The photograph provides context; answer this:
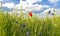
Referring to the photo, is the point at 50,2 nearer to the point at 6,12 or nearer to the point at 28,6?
the point at 28,6

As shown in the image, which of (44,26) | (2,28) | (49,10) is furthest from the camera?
(49,10)

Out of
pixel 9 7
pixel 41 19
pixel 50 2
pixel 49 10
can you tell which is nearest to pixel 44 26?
pixel 41 19

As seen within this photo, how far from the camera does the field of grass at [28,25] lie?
2.21 metres

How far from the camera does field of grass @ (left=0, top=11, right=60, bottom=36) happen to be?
2209 mm

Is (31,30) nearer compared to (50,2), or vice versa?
(31,30)

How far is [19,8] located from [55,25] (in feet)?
2.04

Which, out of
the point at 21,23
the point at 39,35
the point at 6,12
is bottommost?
the point at 39,35

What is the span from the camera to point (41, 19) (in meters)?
2.41

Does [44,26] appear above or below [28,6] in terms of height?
below

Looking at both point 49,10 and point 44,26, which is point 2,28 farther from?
point 49,10

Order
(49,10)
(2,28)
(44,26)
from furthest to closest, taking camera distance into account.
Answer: (49,10), (44,26), (2,28)

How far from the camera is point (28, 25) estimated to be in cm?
231

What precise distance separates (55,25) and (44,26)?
159mm

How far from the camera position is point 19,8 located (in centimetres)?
252
